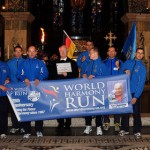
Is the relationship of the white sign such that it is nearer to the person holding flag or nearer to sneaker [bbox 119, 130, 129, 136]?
the person holding flag

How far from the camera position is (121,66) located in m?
7.18

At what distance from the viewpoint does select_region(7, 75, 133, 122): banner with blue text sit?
689 centimetres

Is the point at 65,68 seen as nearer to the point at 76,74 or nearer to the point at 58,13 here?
the point at 76,74

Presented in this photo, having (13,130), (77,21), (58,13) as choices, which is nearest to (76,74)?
(13,130)

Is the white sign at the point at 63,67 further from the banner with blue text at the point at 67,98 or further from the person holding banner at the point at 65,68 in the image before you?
the banner with blue text at the point at 67,98

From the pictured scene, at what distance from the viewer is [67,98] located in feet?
22.7

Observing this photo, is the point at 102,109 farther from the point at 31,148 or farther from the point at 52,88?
the point at 31,148

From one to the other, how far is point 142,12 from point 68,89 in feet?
29.8

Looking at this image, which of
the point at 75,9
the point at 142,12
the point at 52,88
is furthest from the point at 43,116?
the point at 75,9

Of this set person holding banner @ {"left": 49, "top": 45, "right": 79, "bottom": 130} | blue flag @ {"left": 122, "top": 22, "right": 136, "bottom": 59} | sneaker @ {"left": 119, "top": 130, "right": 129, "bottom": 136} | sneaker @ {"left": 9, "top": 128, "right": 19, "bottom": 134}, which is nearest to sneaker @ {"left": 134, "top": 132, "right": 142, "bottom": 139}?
sneaker @ {"left": 119, "top": 130, "right": 129, "bottom": 136}

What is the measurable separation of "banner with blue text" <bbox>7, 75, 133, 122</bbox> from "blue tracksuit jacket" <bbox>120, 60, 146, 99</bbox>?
20 centimetres

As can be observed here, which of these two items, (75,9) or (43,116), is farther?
(75,9)

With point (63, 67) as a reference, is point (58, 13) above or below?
above

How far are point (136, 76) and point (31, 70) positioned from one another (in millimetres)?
1887
